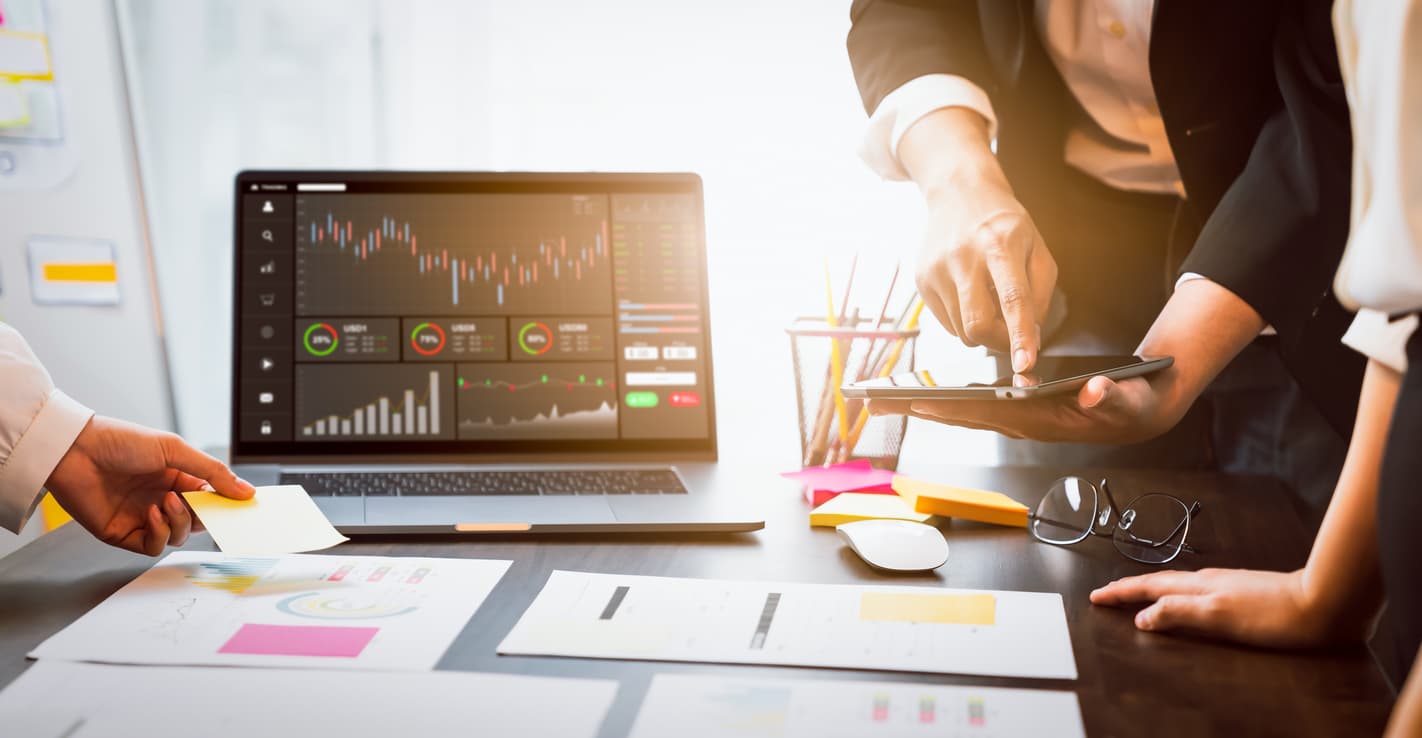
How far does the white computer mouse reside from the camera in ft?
2.50

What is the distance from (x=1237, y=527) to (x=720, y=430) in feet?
2.94

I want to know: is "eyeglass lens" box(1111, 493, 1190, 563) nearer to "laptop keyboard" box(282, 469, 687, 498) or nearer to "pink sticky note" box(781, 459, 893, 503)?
"pink sticky note" box(781, 459, 893, 503)

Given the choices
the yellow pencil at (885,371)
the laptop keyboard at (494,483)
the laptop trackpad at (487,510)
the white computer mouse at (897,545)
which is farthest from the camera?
the yellow pencil at (885,371)

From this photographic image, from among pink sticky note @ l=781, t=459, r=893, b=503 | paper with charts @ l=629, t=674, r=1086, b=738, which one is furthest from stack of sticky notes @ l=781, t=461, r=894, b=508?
paper with charts @ l=629, t=674, r=1086, b=738

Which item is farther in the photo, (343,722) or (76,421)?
(76,421)

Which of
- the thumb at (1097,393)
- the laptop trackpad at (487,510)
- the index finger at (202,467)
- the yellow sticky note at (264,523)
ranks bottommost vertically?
the laptop trackpad at (487,510)

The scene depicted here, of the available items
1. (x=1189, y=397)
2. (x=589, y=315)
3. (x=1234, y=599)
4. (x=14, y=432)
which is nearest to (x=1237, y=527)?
(x=1189, y=397)

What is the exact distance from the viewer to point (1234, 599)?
63 centimetres

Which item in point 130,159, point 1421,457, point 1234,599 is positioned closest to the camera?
point 1421,457

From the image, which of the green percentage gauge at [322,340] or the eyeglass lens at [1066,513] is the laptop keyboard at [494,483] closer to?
the green percentage gauge at [322,340]

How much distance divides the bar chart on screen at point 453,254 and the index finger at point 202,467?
1.35 ft

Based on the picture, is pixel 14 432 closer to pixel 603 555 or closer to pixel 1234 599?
pixel 603 555

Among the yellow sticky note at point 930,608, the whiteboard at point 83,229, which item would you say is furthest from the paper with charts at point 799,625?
the whiteboard at point 83,229

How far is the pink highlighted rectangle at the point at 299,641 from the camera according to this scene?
1.98 ft
